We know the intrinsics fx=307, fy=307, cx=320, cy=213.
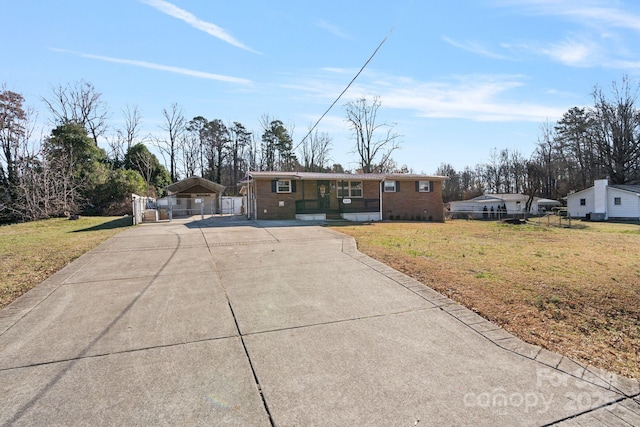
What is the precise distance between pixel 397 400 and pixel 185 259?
20.2 feet

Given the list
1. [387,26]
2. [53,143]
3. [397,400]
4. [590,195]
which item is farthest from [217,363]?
[590,195]

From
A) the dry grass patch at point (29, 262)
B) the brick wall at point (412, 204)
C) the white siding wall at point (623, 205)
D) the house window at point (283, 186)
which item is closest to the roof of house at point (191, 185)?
the house window at point (283, 186)

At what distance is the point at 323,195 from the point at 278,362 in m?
17.0

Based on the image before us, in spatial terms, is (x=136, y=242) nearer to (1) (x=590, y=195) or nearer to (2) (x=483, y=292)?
(2) (x=483, y=292)

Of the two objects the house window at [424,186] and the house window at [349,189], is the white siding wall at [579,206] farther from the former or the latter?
the house window at [349,189]

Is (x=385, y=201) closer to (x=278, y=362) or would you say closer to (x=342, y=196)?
(x=342, y=196)

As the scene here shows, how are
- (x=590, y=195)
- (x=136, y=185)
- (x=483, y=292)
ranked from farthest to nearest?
(x=590, y=195) < (x=136, y=185) < (x=483, y=292)

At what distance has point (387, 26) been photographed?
7660 mm

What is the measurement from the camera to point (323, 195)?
1970 centimetres

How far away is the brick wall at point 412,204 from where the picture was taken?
22016 mm

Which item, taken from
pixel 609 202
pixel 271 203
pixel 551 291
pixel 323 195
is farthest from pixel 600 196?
pixel 551 291

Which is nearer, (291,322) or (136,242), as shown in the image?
(291,322)

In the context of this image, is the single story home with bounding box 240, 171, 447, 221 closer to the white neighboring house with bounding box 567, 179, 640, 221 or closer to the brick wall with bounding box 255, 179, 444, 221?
the brick wall with bounding box 255, 179, 444, 221

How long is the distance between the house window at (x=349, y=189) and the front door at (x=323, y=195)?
885 millimetres
